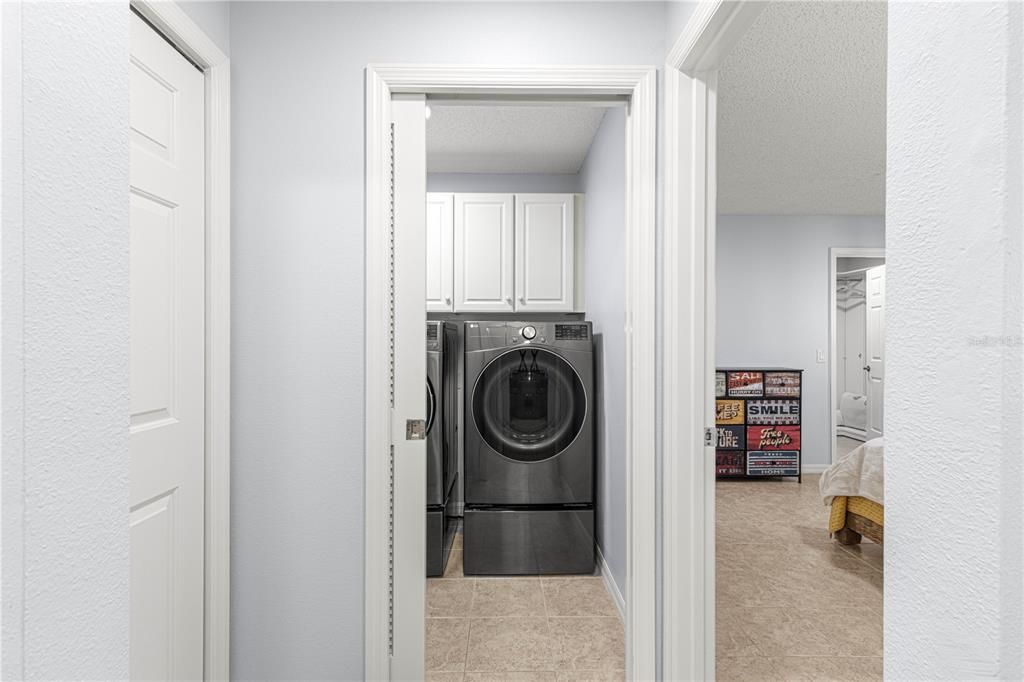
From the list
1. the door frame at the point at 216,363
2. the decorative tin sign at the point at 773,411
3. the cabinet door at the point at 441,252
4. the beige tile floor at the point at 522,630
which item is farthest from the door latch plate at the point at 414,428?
the decorative tin sign at the point at 773,411

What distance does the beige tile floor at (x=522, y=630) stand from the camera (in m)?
2.27

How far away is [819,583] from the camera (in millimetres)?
3047

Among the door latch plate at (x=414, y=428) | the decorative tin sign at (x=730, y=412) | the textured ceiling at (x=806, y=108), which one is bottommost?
the decorative tin sign at (x=730, y=412)

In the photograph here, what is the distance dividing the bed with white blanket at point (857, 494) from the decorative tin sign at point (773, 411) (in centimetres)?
164

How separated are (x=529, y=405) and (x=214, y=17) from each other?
7.18ft

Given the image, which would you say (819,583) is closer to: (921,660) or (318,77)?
(921,660)

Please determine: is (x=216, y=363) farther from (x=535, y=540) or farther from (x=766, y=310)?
(x=766, y=310)

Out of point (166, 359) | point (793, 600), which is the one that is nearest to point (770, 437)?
point (793, 600)

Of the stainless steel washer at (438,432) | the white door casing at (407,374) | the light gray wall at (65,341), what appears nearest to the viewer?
the light gray wall at (65,341)

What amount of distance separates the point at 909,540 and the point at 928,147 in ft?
1.35

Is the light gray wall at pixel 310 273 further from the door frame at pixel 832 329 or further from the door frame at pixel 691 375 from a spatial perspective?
the door frame at pixel 832 329

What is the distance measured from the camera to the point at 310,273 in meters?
1.83

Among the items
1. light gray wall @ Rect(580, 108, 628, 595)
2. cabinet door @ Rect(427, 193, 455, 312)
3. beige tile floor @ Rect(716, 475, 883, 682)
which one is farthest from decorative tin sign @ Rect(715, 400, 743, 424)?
cabinet door @ Rect(427, 193, 455, 312)

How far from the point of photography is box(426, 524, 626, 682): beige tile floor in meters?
2.27
